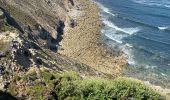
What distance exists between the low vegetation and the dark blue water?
31.4 meters

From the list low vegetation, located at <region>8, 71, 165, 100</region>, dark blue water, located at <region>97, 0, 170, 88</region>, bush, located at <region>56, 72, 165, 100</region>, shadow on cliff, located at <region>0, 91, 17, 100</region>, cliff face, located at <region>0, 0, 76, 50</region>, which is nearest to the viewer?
shadow on cliff, located at <region>0, 91, 17, 100</region>

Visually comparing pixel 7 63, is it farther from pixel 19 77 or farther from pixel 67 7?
pixel 67 7

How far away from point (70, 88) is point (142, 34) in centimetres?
5851

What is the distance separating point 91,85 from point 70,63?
24010mm

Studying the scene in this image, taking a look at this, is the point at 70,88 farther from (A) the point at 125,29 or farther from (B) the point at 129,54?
(A) the point at 125,29

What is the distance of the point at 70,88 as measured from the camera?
142 ft

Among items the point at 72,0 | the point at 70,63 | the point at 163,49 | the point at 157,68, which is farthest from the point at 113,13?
the point at 70,63

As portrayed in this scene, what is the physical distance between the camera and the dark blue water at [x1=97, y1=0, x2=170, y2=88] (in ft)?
264

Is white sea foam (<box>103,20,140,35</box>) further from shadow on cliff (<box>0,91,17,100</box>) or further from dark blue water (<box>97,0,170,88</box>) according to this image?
shadow on cliff (<box>0,91,17,100</box>)

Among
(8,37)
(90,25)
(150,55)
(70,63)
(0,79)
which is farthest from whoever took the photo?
(90,25)

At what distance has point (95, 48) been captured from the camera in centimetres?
8788

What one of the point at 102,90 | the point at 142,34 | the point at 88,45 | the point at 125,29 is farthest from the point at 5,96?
the point at 125,29

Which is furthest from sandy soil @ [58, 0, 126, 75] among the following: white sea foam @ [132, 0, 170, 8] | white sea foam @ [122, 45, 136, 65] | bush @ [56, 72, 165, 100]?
bush @ [56, 72, 165, 100]

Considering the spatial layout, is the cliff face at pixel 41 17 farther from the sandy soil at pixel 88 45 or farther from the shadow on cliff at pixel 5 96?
the shadow on cliff at pixel 5 96
